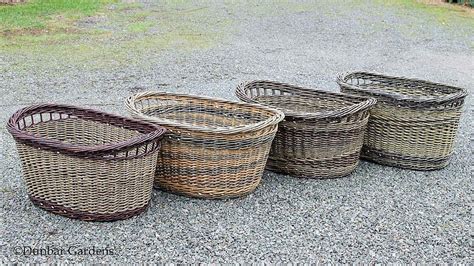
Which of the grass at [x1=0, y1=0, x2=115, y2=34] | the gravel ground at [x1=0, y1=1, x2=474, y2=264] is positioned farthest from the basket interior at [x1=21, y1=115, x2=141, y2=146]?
the grass at [x1=0, y1=0, x2=115, y2=34]

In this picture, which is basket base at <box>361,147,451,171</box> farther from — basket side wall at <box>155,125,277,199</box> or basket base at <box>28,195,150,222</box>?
basket base at <box>28,195,150,222</box>

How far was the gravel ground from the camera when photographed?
2.85m

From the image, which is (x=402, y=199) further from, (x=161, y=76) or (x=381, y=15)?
(x=381, y=15)

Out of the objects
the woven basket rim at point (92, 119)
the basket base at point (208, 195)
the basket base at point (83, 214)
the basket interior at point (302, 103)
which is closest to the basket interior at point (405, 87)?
the basket interior at point (302, 103)

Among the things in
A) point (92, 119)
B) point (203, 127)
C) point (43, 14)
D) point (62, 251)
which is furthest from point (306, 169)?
point (43, 14)

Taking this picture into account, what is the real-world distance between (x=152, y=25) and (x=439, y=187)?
246 inches

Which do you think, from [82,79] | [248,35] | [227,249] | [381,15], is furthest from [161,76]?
[381,15]

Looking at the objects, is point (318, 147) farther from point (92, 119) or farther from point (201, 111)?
point (92, 119)

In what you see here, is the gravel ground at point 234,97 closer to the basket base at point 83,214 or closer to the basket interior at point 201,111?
the basket base at point 83,214

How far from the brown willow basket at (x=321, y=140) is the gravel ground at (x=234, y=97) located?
0.09 m

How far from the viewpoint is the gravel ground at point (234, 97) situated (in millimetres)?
2854

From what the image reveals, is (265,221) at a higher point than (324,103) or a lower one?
lower

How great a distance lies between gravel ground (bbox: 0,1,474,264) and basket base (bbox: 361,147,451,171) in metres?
0.05

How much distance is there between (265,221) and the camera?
3.12 meters
